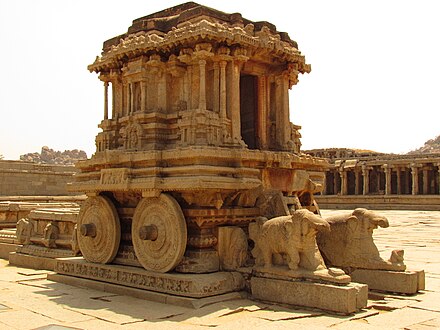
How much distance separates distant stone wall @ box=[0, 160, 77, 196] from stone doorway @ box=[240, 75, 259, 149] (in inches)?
528

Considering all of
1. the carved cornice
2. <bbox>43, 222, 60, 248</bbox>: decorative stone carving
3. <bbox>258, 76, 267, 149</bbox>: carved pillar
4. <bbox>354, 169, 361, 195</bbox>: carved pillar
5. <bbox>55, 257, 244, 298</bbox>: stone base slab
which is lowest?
<bbox>55, 257, 244, 298</bbox>: stone base slab

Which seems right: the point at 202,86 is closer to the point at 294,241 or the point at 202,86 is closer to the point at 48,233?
the point at 294,241

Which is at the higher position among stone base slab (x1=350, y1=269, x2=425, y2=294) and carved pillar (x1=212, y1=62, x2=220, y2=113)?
carved pillar (x1=212, y1=62, x2=220, y2=113)

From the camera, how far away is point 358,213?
8.81 meters

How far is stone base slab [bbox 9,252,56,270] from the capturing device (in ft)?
40.1

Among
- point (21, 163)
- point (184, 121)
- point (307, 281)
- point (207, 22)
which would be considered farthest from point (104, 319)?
point (21, 163)

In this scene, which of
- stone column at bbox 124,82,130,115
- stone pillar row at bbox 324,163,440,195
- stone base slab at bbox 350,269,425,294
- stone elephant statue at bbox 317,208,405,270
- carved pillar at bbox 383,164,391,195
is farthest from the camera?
carved pillar at bbox 383,164,391,195

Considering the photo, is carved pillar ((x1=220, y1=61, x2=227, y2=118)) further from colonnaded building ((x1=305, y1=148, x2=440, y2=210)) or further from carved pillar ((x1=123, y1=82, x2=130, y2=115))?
colonnaded building ((x1=305, y1=148, x2=440, y2=210))

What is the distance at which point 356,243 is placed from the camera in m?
8.73

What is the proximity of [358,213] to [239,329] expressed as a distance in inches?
132

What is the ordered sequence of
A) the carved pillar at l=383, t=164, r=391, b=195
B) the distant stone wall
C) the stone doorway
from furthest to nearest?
the carved pillar at l=383, t=164, r=391, b=195
the distant stone wall
the stone doorway

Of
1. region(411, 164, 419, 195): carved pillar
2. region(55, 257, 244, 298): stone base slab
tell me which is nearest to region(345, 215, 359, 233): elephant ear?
region(55, 257, 244, 298): stone base slab

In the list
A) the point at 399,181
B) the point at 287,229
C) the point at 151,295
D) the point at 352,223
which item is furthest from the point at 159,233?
the point at 399,181

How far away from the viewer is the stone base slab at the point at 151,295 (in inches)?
301
